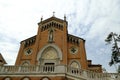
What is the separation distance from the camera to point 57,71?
46.6ft

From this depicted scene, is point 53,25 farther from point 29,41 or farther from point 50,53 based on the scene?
point 50,53

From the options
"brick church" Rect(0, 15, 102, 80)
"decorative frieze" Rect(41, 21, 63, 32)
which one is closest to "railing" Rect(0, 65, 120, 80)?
"brick church" Rect(0, 15, 102, 80)

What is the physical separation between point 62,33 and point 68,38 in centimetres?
134

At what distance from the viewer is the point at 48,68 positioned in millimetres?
14727

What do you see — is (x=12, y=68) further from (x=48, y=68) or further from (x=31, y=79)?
(x=48, y=68)

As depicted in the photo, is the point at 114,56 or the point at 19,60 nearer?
the point at 114,56

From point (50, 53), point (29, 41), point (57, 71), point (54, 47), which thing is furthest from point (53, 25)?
point (57, 71)

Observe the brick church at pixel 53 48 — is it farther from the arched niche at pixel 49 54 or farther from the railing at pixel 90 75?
the railing at pixel 90 75

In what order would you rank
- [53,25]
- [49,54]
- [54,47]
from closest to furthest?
[49,54] < [54,47] < [53,25]

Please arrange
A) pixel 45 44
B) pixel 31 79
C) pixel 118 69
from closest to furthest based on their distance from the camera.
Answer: pixel 31 79 → pixel 118 69 → pixel 45 44

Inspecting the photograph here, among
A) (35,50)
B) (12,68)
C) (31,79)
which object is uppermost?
(35,50)

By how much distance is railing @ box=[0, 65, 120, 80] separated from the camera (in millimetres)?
14359

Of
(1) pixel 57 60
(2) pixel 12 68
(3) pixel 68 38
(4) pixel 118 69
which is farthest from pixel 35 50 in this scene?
(4) pixel 118 69

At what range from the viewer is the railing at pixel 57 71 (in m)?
14.4
